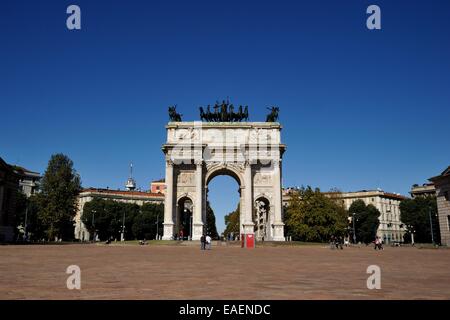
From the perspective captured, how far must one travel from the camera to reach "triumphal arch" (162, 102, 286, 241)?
57.8 m

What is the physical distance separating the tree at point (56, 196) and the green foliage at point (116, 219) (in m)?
→ 33.5

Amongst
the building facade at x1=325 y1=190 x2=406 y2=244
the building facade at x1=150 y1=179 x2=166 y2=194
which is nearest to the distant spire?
the building facade at x1=150 y1=179 x2=166 y2=194

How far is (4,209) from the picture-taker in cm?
5547

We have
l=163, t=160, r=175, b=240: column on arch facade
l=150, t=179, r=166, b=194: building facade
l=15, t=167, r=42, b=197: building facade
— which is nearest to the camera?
l=163, t=160, r=175, b=240: column on arch facade

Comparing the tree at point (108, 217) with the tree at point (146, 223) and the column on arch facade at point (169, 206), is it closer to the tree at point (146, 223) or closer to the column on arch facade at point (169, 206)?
the tree at point (146, 223)

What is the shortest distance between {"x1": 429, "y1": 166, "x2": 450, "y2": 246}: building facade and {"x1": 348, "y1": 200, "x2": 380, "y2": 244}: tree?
42794 millimetres

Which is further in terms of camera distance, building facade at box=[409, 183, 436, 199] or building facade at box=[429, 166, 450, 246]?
building facade at box=[409, 183, 436, 199]

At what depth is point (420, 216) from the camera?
8812cm

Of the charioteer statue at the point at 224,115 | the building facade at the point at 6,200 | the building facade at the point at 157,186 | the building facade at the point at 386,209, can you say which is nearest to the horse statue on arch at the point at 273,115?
the charioteer statue at the point at 224,115

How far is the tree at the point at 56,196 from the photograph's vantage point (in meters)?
60.8

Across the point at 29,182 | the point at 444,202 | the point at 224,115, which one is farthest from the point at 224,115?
the point at 29,182

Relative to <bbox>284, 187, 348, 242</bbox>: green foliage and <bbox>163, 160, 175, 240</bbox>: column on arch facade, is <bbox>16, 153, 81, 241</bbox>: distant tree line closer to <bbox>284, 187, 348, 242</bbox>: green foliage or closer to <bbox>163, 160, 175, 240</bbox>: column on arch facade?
<bbox>163, 160, 175, 240</bbox>: column on arch facade

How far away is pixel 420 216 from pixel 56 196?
74975 millimetres
